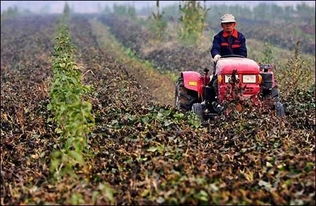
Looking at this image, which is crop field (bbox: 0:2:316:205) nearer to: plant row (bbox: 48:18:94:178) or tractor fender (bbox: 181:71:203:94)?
plant row (bbox: 48:18:94:178)

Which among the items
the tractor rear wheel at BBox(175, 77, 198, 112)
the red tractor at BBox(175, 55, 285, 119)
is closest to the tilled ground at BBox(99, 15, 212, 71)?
the tractor rear wheel at BBox(175, 77, 198, 112)

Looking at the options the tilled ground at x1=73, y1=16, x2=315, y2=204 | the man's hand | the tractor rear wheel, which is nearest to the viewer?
the tilled ground at x1=73, y1=16, x2=315, y2=204

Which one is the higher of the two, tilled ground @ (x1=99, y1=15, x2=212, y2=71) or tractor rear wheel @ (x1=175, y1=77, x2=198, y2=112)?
tractor rear wheel @ (x1=175, y1=77, x2=198, y2=112)

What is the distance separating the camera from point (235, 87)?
947 cm

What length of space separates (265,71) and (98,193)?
5507 mm

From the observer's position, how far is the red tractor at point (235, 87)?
9531 millimetres

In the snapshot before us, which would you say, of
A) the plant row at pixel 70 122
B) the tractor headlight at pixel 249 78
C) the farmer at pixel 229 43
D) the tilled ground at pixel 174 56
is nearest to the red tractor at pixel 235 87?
the tractor headlight at pixel 249 78

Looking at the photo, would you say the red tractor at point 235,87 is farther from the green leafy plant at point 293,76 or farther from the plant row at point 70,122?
the green leafy plant at point 293,76

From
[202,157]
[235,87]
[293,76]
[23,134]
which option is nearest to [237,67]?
[235,87]

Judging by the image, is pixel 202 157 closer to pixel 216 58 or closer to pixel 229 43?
pixel 216 58

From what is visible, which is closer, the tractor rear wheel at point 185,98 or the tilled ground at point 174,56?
the tractor rear wheel at point 185,98

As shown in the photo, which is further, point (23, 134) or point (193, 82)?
point (193, 82)

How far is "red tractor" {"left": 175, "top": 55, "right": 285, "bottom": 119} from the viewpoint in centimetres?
953

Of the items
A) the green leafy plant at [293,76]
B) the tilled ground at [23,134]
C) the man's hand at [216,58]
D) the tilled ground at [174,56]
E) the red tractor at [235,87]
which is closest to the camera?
the tilled ground at [23,134]
